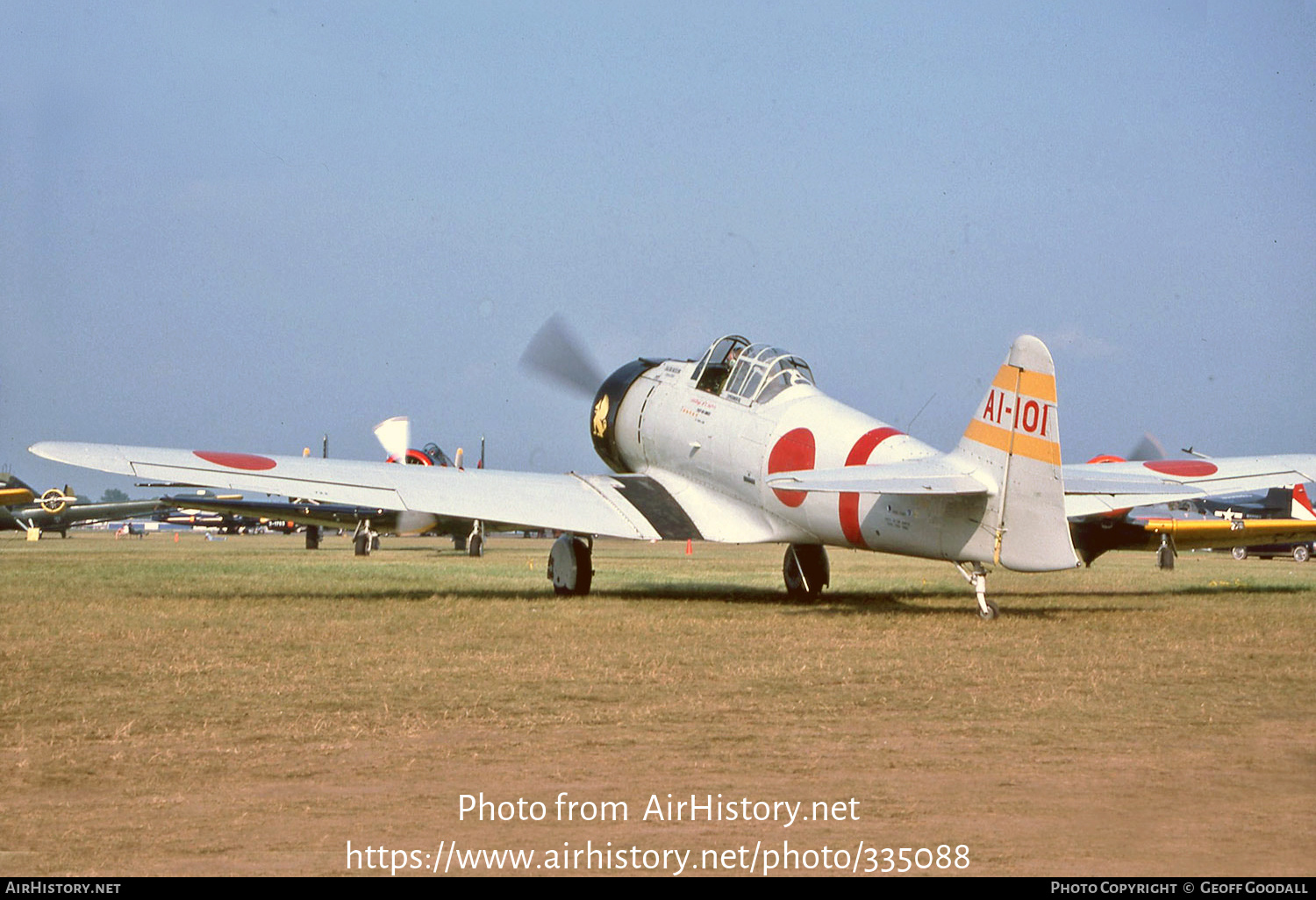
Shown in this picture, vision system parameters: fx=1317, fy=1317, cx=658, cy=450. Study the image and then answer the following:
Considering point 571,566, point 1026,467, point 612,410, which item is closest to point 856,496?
point 1026,467

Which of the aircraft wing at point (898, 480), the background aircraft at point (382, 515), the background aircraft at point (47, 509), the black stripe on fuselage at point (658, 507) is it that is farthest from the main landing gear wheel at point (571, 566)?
the background aircraft at point (47, 509)

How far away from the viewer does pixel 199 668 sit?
26.0 feet

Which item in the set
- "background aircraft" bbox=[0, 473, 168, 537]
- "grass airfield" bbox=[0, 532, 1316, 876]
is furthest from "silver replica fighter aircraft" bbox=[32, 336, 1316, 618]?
"background aircraft" bbox=[0, 473, 168, 537]

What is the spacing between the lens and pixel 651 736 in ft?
18.8

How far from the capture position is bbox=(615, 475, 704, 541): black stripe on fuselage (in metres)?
14.4

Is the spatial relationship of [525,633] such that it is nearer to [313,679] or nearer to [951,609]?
[313,679]

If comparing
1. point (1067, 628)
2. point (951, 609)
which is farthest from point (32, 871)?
point (951, 609)

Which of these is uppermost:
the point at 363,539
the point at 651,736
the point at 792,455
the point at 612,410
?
the point at 612,410

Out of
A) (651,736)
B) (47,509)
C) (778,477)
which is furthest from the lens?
(47,509)

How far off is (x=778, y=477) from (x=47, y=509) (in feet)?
120

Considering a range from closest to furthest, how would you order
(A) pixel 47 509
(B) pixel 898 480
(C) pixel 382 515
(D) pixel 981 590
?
(B) pixel 898 480
(D) pixel 981 590
(C) pixel 382 515
(A) pixel 47 509

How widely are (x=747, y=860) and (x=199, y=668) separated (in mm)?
5149

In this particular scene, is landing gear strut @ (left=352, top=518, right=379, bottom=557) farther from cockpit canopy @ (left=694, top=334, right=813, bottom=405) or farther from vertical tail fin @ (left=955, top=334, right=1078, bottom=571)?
vertical tail fin @ (left=955, top=334, right=1078, bottom=571)

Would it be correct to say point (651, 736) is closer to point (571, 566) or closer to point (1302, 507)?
point (571, 566)
